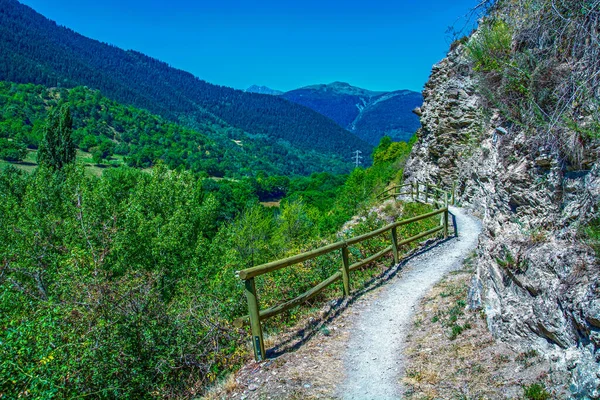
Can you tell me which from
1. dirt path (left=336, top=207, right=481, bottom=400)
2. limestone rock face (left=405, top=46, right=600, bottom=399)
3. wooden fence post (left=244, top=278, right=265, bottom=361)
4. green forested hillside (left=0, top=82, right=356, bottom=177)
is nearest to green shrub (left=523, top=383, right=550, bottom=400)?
limestone rock face (left=405, top=46, right=600, bottom=399)

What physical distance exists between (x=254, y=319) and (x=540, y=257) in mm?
3665

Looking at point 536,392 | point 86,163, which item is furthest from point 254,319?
point 86,163

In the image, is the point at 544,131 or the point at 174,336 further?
the point at 174,336

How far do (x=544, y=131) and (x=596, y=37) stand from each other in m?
1.10

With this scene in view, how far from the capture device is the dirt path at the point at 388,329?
5.09m

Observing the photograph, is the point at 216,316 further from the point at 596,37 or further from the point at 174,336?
the point at 596,37

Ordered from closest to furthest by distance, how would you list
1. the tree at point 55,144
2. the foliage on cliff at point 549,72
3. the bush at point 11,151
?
1. the foliage on cliff at point 549,72
2. the tree at point 55,144
3. the bush at point 11,151

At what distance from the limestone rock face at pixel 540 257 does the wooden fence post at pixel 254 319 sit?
10.4 ft

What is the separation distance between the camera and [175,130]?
504 ft

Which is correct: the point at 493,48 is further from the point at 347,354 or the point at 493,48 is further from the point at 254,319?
the point at 254,319

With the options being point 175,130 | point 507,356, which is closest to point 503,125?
point 507,356

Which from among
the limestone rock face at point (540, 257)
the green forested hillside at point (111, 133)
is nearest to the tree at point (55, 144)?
the limestone rock face at point (540, 257)

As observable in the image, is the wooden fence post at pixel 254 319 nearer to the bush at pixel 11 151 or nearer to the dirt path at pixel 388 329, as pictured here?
the dirt path at pixel 388 329

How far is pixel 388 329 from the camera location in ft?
22.1
